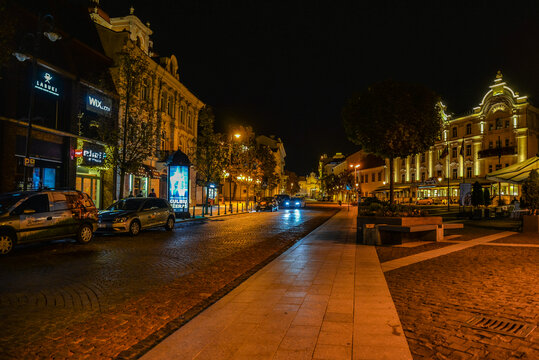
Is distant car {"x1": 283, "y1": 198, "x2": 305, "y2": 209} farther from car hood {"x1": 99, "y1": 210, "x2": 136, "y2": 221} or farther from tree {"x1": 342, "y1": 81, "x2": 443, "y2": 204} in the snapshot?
car hood {"x1": 99, "y1": 210, "x2": 136, "y2": 221}

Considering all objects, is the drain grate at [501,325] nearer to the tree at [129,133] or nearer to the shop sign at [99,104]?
the tree at [129,133]

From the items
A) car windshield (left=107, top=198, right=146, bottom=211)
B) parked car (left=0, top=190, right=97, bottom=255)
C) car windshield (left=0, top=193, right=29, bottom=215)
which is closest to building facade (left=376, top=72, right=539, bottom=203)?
car windshield (left=107, top=198, right=146, bottom=211)

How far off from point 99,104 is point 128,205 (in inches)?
446

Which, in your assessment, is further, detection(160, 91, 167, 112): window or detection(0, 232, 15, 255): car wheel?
detection(160, 91, 167, 112): window

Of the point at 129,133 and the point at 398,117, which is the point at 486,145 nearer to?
the point at 398,117

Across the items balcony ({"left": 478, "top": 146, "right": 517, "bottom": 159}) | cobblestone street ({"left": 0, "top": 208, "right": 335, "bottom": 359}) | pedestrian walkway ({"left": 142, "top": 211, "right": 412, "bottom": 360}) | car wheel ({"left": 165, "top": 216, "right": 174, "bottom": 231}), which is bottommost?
cobblestone street ({"left": 0, "top": 208, "right": 335, "bottom": 359})

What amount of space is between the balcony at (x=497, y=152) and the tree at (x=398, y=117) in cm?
4095

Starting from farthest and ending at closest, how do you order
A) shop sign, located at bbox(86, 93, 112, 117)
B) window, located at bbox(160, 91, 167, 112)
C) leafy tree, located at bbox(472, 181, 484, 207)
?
window, located at bbox(160, 91, 167, 112) < leafy tree, located at bbox(472, 181, 484, 207) < shop sign, located at bbox(86, 93, 112, 117)

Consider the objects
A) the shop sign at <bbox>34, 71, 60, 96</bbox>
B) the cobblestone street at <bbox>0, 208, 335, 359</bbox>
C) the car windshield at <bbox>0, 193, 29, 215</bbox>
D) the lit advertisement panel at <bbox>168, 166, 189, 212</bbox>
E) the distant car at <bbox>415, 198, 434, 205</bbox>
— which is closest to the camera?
the cobblestone street at <bbox>0, 208, 335, 359</bbox>

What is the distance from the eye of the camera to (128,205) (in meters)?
16.4

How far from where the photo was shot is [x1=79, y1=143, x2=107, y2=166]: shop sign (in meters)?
23.6

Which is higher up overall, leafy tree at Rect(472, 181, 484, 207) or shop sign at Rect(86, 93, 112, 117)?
shop sign at Rect(86, 93, 112, 117)

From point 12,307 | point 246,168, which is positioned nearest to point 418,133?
point 12,307

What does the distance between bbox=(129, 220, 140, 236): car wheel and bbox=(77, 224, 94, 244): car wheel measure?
7.77 feet
